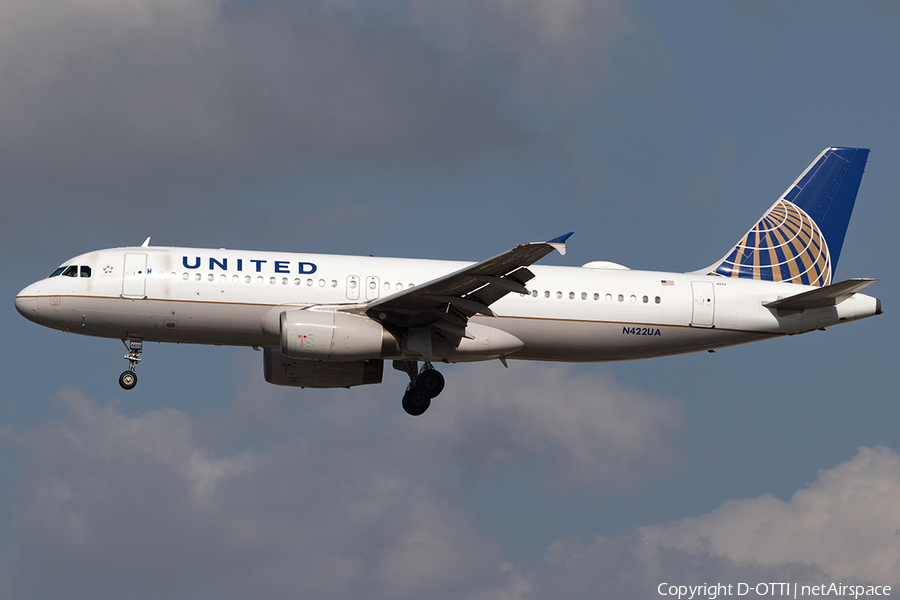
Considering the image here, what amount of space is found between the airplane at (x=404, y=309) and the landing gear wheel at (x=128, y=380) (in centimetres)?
3

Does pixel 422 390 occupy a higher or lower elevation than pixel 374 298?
lower

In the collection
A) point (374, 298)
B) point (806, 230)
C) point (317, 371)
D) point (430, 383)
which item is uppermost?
point (806, 230)

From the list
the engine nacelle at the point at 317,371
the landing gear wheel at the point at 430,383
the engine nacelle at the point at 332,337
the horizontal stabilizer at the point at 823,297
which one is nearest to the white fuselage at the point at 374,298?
the horizontal stabilizer at the point at 823,297

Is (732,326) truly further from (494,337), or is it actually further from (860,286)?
(494,337)

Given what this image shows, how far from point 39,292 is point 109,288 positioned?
218 cm

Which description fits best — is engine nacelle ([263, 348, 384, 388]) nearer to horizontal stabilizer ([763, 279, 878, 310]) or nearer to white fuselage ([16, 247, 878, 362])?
white fuselage ([16, 247, 878, 362])

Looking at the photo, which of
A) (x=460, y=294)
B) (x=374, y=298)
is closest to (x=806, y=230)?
(x=460, y=294)

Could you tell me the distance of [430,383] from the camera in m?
36.5

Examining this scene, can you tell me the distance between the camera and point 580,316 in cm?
3641

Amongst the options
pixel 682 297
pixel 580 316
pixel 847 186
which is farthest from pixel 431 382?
pixel 847 186

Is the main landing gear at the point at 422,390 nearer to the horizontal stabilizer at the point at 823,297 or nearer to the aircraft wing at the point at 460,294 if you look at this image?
the aircraft wing at the point at 460,294

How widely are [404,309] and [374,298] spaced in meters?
1.58

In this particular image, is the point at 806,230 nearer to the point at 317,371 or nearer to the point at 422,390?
the point at 422,390

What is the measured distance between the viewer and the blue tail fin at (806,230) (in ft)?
134
